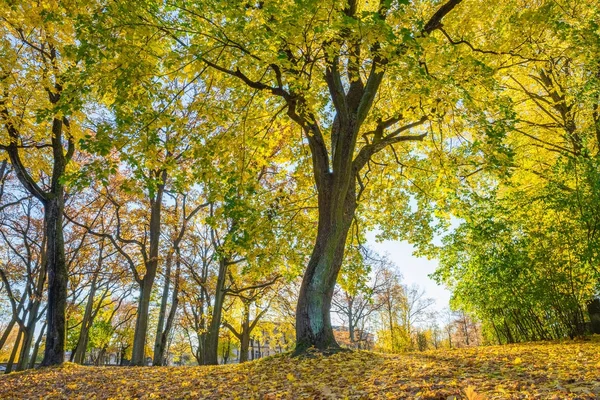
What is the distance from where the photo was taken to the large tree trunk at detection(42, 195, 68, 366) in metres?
8.34

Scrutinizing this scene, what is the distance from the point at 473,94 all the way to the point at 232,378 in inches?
248

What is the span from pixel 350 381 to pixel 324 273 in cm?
267

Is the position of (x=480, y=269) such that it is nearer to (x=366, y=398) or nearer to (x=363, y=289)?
(x=363, y=289)

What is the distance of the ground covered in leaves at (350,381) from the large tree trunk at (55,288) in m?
1.66

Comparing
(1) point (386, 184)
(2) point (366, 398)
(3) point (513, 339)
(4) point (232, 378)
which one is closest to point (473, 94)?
(1) point (386, 184)

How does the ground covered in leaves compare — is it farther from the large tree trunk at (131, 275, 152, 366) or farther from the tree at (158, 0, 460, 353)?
the large tree trunk at (131, 275, 152, 366)

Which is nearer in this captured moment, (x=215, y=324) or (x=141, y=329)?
(x=141, y=329)

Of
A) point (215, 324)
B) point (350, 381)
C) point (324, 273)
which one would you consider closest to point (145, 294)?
point (215, 324)

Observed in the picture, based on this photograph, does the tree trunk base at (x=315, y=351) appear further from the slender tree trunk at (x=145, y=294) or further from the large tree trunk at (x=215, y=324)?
the large tree trunk at (x=215, y=324)

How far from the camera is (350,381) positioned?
12.7ft

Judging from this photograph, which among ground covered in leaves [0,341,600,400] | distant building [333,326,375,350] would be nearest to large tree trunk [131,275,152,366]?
ground covered in leaves [0,341,600,400]

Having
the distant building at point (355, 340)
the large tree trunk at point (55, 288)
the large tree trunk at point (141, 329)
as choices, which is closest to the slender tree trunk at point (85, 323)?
the large tree trunk at point (141, 329)

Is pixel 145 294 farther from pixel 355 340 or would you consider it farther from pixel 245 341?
pixel 355 340

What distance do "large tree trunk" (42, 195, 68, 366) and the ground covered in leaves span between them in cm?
166
